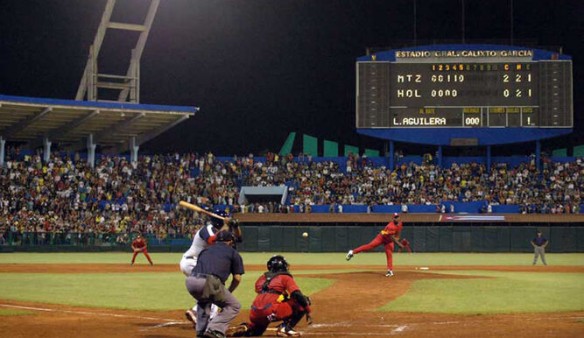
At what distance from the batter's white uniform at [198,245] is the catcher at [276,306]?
3.32ft

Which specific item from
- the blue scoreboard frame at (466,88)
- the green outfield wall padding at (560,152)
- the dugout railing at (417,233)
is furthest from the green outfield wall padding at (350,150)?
the green outfield wall padding at (560,152)

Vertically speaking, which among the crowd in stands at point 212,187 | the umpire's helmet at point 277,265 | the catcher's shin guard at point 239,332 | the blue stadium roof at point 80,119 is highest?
the blue stadium roof at point 80,119

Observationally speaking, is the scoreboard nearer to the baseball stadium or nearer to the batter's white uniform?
the baseball stadium

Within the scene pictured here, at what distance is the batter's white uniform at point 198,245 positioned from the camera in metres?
11.6

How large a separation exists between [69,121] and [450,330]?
141 feet

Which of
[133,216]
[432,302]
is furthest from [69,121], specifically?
[432,302]

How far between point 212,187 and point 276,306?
40.1 m

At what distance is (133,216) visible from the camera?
47250 mm

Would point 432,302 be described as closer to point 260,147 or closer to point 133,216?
point 133,216

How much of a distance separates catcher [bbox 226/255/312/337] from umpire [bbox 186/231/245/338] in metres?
0.86

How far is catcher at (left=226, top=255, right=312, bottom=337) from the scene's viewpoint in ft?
37.1

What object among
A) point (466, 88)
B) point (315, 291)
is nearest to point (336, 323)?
point (315, 291)

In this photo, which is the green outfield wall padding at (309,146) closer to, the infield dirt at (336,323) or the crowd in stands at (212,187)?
the crowd in stands at (212,187)

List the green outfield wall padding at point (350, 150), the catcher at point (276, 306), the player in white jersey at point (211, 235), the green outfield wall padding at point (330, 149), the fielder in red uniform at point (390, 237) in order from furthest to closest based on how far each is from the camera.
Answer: the green outfield wall padding at point (330, 149), the green outfield wall padding at point (350, 150), the fielder in red uniform at point (390, 237), the catcher at point (276, 306), the player in white jersey at point (211, 235)
